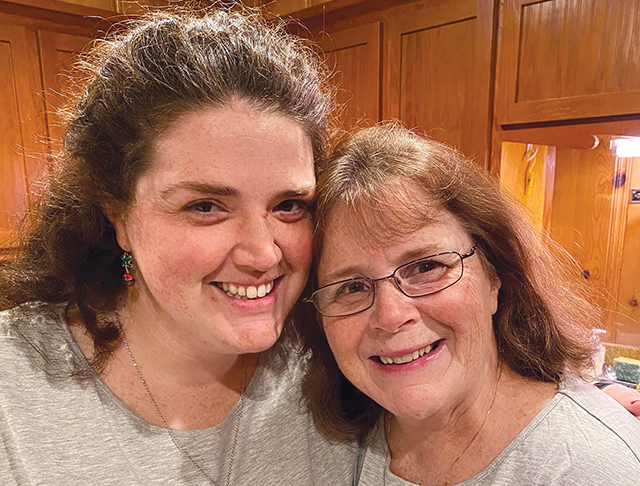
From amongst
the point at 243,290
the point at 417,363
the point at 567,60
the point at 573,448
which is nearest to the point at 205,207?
the point at 243,290

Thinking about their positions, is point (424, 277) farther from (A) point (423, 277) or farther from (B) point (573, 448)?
(B) point (573, 448)

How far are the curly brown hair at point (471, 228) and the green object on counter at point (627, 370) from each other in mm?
1152

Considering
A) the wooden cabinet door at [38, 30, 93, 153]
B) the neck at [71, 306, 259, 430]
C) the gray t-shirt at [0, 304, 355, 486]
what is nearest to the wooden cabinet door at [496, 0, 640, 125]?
the gray t-shirt at [0, 304, 355, 486]

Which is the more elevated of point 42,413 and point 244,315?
point 244,315

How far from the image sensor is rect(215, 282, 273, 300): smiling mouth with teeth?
3.18 feet

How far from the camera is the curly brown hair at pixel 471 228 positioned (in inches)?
37.6

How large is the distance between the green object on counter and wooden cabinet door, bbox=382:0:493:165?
108 cm

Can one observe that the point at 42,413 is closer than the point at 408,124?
Yes

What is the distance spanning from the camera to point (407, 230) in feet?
3.01

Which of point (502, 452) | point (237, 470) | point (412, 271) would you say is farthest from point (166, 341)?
point (502, 452)

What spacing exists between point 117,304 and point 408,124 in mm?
1821

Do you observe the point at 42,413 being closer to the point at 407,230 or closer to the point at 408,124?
the point at 407,230

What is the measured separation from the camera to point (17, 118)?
2498 millimetres

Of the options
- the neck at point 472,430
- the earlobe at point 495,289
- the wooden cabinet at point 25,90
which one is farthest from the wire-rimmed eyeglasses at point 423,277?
the wooden cabinet at point 25,90
